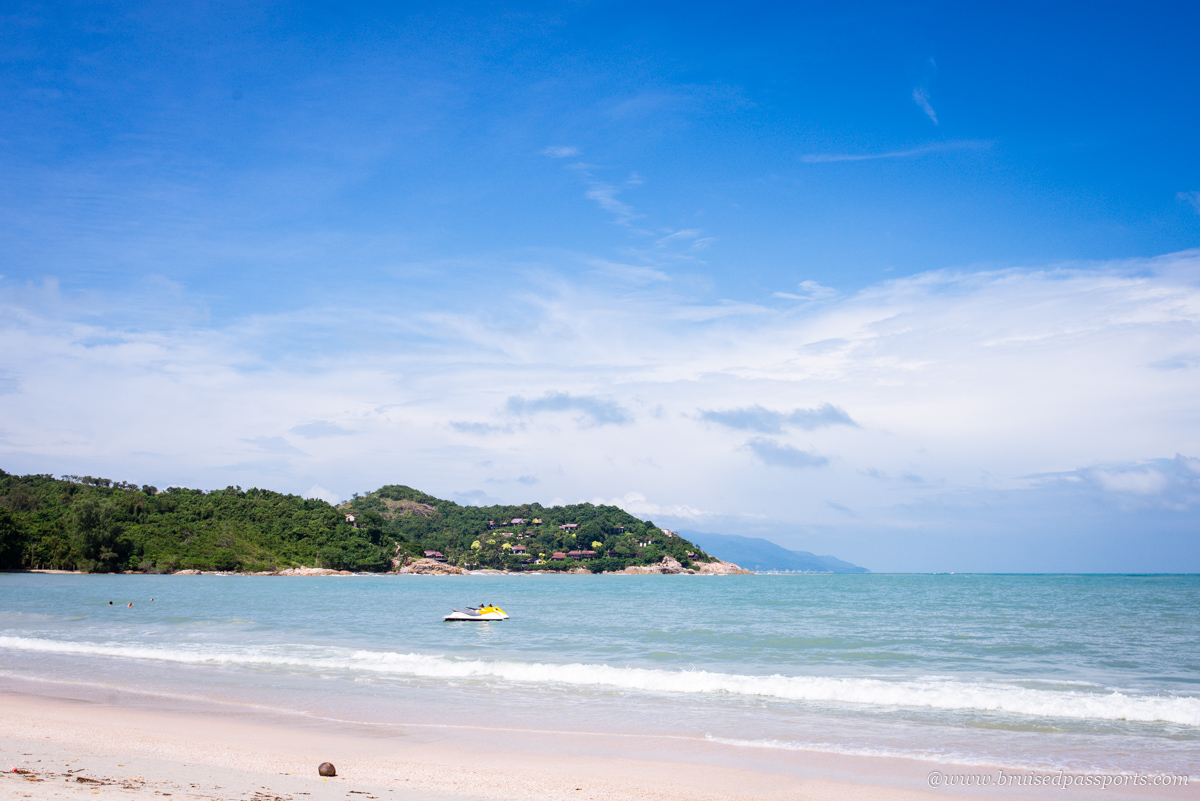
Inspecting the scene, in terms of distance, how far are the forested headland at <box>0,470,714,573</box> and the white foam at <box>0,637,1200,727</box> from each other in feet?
315

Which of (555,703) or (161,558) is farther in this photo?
(161,558)

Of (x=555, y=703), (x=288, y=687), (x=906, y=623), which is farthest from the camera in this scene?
(x=906, y=623)

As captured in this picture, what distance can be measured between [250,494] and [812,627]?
142 meters

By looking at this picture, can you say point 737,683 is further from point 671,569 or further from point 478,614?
point 671,569

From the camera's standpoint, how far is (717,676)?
17766mm

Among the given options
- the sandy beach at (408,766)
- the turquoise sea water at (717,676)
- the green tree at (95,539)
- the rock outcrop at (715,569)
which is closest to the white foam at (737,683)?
the turquoise sea water at (717,676)

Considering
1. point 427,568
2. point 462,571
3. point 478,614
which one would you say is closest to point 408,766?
point 478,614

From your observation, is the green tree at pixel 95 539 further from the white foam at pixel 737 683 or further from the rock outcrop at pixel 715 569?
the rock outcrop at pixel 715 569

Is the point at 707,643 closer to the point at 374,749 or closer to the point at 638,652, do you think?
the point at 638,652

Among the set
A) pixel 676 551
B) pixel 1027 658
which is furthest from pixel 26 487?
pixel 1027 658

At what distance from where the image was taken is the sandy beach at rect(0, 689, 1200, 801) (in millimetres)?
8570

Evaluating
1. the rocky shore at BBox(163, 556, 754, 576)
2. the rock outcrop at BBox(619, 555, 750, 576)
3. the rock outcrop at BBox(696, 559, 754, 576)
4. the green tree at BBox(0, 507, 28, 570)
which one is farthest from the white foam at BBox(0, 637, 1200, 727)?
the rock outcrop at BBox(696, 559, 754, 576)

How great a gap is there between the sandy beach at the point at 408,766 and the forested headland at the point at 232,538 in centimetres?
10881

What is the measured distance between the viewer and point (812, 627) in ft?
102
